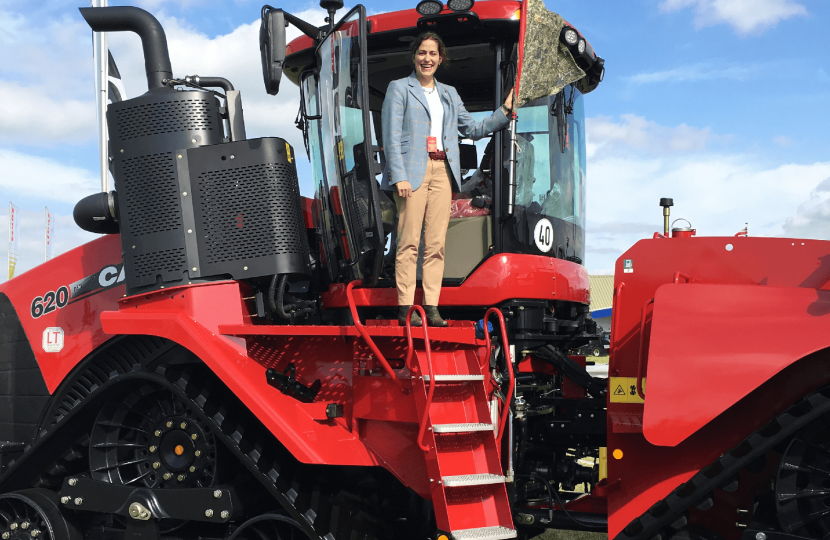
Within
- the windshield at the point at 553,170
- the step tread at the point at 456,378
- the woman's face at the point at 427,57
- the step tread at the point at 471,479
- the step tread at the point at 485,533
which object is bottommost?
the step tread at the point at 485,533

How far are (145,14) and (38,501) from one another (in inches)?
117

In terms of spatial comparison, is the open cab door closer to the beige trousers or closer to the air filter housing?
the beige trousers

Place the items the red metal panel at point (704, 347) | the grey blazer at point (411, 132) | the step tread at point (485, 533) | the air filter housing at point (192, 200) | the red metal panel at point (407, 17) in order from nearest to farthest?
the red metal panel at point (704, 347), the step tread at point (485, 533), the grey blazer at point (411, 132), the red metal panel at point (407, 17), the air filter housing at point (192, 200)

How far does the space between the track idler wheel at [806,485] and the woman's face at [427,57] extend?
8.03 feet

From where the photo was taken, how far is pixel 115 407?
426 cm

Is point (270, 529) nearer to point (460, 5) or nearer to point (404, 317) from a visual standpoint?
point (404, 317)

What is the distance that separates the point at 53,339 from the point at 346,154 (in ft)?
7.48

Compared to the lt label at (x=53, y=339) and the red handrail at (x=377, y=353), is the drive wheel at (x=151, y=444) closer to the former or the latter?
the lt label at (x=53, y=339)

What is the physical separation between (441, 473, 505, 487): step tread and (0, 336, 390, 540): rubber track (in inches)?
30.8

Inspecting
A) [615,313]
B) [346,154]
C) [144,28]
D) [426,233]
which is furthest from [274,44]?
[615,313]

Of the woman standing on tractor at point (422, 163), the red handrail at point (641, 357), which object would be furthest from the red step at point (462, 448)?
the red handrail at point (641, 357)

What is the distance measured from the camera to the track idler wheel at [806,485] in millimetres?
2900

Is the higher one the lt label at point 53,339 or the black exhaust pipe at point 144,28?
the black exhaust pipe at point 144,28

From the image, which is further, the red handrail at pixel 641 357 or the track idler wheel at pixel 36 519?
the track idler wheel at pixel 36 519
